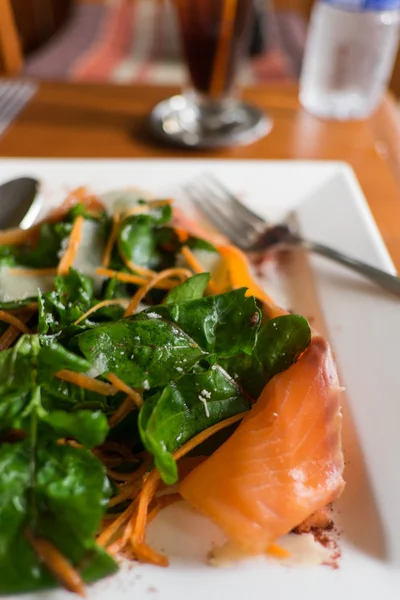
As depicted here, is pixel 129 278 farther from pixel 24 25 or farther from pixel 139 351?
pixel 24 25

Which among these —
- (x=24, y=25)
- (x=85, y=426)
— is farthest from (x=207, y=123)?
(x=24, y=25)

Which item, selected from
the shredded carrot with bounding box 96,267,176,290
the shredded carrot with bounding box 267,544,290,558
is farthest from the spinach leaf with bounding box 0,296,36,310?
the shredded carrot with bounding box 267,544,290,558

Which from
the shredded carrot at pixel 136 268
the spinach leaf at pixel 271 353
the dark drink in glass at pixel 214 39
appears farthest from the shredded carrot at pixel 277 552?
the dark drink in glass at pixel 214 39

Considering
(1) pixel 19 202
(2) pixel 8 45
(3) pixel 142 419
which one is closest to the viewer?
(3) pixel 142 419

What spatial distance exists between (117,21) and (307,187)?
2744mm

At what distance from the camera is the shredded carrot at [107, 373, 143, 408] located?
2.45 feet

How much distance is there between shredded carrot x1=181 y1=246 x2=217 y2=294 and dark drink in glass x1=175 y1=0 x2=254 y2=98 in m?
0.96

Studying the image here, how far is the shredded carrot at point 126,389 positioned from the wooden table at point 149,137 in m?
0.90

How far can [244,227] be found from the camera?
1261 mm

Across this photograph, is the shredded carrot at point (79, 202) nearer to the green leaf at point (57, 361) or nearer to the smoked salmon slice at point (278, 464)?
the green leaf at point (57, 361)

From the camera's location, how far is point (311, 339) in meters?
0.83

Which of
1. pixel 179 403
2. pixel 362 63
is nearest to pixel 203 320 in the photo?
pixel 179 403

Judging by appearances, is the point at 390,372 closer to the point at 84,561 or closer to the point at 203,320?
the point at 203,320

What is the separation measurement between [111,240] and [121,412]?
36cm
